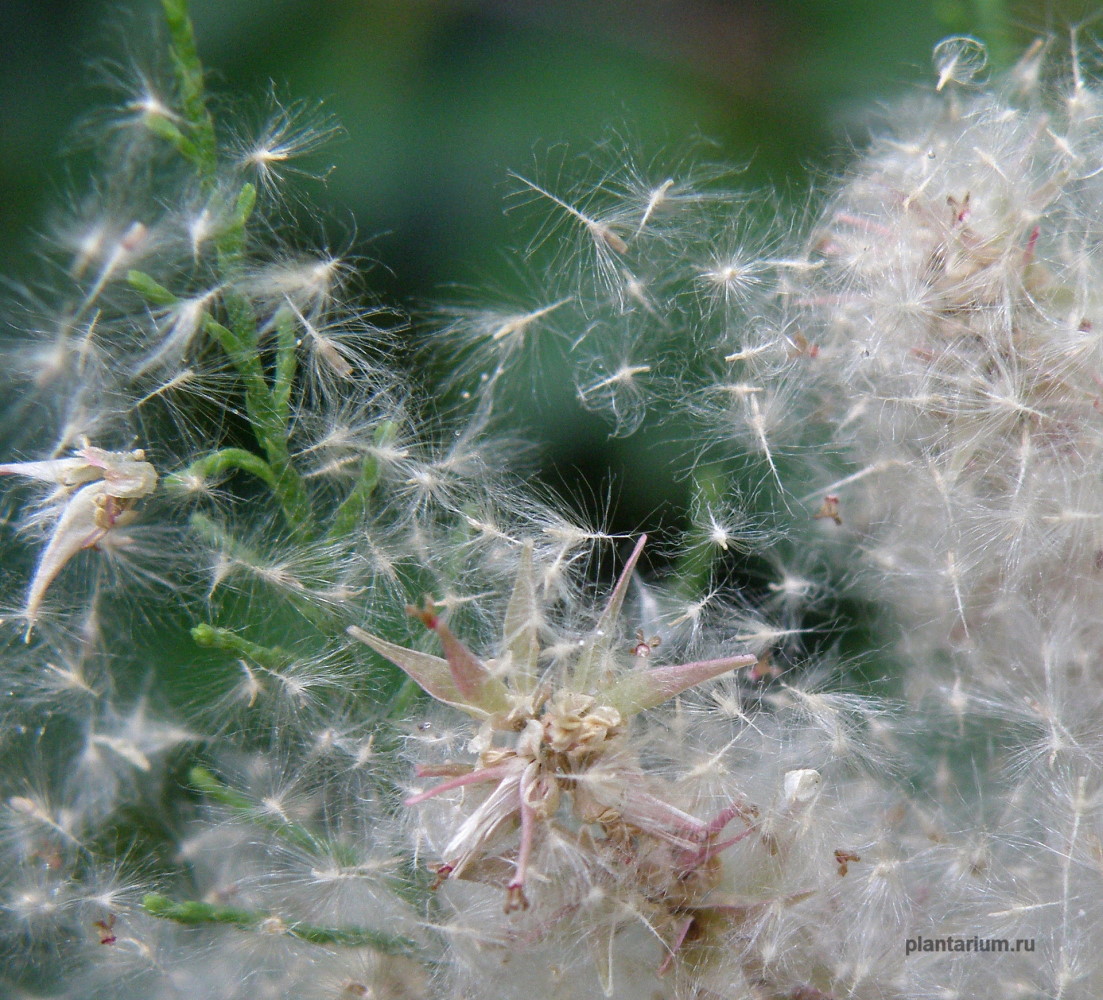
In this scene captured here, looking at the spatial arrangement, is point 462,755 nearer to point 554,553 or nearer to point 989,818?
point 554,553

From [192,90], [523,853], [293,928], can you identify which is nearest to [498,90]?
[192,90]

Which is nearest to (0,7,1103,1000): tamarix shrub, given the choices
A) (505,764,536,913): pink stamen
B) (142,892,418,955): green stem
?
(142,892,418,955): green stem

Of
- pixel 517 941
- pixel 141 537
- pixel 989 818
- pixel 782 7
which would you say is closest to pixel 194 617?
pixel 141 537

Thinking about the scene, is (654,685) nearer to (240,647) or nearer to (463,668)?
(463,668)

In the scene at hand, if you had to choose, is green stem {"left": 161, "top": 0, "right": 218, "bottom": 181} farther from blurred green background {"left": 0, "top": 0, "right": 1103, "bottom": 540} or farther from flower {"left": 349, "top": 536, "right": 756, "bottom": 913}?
flower {"left": 349, "top": 536, "right": 756, "bottom": 913}

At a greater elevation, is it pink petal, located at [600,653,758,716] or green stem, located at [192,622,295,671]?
pink petal, located at [600,653,758,716]

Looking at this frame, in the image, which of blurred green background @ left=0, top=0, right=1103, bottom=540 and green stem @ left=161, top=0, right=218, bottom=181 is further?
blurred green background @ left=0, top=0, right=1103, bottom=540

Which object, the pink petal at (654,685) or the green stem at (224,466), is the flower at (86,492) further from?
the pink petal at (654,685)
